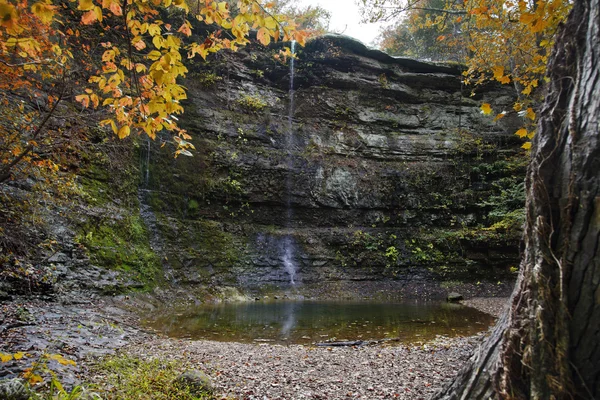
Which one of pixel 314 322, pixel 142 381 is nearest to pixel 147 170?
pixel 314 322

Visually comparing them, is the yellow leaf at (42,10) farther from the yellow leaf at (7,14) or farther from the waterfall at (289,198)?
the waterfall at (289,198)

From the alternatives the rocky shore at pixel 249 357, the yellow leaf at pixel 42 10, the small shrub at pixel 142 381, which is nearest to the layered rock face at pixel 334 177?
the rocky shore at pixel 249 357

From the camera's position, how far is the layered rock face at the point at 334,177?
13.7 metres

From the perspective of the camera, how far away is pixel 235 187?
48.9 ft

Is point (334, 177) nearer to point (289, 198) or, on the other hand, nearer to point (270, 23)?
point (289, 198)

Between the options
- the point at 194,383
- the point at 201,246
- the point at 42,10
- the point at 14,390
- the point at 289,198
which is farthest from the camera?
the point at 289,198

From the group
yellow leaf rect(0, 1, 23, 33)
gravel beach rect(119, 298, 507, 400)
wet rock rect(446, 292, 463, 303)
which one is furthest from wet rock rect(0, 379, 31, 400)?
wet rock rect(446, 292, 463, 303)

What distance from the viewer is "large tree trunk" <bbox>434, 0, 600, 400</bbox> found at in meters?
1.42

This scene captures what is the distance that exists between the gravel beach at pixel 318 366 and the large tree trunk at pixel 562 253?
1525mm

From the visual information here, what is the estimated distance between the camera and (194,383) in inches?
143

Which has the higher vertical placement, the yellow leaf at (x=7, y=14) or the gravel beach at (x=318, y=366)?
the yellow leaf at (x=7, y=14)

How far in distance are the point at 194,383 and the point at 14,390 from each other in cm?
153

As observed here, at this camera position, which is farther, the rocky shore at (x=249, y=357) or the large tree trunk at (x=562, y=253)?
the rocky shore at (x=249, y=357)

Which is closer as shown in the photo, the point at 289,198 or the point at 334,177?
the point at 289,198
